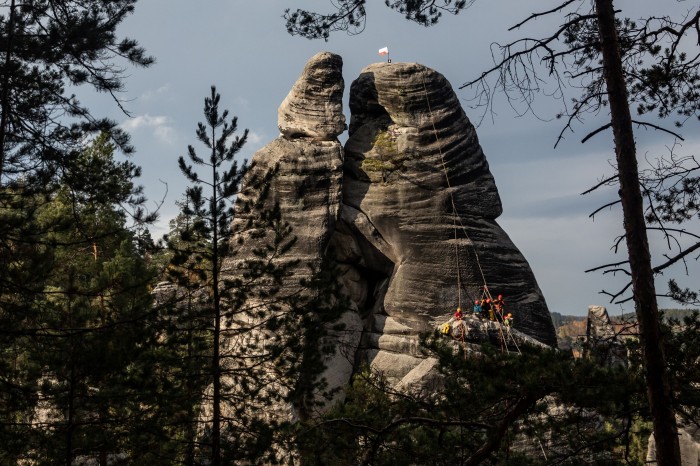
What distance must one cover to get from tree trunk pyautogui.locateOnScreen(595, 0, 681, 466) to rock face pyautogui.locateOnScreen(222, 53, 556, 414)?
16.7m

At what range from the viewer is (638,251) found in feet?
21.3

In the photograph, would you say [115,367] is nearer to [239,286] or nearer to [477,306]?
[239,286]

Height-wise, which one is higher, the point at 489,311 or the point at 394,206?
the point at 394,206

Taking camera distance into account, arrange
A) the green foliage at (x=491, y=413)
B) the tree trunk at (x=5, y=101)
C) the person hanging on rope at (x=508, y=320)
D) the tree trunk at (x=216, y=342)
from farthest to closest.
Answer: the person hanging on rope at (x=508, y=320), the tree trunk at (x=216, y=342), the tree trunk at (x=5, y=101), the green foliage at (x=491, y=413)

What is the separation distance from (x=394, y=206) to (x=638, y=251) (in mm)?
18517

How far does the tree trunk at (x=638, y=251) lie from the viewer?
634 centimetres

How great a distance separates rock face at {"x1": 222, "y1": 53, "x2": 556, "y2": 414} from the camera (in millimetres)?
23984

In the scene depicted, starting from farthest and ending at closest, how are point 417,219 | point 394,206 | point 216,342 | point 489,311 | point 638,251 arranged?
point 394,206 → point 417,219 → point 489,311 → point 216,342 → point 638,251

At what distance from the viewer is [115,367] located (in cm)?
847

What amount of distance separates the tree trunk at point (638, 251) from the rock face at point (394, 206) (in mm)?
16745

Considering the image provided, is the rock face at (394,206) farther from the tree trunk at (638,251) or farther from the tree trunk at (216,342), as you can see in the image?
the tree trunk at (638,251)

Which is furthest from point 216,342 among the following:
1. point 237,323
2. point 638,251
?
point 638,251

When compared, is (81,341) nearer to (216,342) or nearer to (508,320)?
(216,342)

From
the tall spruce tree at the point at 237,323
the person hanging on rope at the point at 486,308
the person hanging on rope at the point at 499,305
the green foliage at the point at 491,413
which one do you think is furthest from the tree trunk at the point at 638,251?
the person hanging on rope at the point at 486,308
